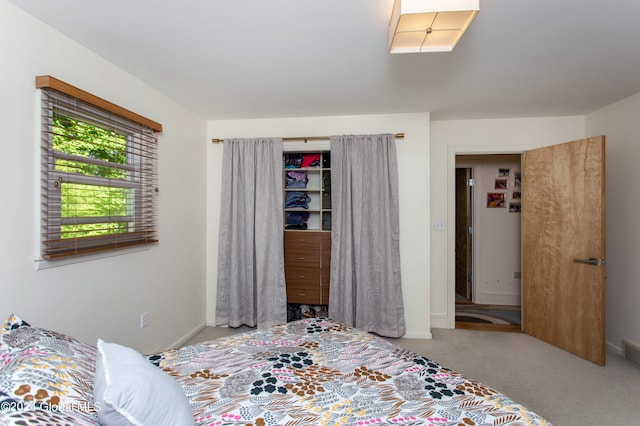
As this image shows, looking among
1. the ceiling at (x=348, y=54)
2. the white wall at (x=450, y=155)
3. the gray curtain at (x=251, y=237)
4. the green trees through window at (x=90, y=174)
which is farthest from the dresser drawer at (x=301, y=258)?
the green trees through window at (x=90, y=174)

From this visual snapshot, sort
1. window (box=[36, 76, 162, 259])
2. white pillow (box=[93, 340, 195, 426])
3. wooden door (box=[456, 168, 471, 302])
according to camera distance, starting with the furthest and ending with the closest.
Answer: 1. wooden door (box=[456, 168, 471, 302])
2. window (box=[36, 76, 162, 259])
3. white pillow (box=[93, 340, 195, 426])

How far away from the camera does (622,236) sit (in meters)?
3.00

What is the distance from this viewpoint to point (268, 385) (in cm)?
130

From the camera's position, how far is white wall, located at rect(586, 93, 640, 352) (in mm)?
2850

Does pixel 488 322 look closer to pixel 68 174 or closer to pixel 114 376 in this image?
pixel 114 376

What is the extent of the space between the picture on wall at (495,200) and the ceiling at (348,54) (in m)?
1.59

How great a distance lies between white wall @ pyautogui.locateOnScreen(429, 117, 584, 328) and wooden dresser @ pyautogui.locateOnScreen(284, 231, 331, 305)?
4.17 ft

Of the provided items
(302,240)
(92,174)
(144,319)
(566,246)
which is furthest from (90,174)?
(566,246)

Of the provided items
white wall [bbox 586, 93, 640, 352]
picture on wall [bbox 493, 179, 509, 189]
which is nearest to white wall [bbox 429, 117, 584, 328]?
white wall [bbox 586, 93, 640, 352]

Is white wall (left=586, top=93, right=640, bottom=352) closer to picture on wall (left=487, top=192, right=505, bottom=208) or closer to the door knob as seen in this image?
the door knob

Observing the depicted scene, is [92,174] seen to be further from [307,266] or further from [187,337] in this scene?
[307,266]

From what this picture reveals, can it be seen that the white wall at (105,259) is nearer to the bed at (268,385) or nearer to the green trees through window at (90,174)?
the green trees through window at (90,174)

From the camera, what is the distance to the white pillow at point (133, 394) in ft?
2.65

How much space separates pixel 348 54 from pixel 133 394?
213cm
